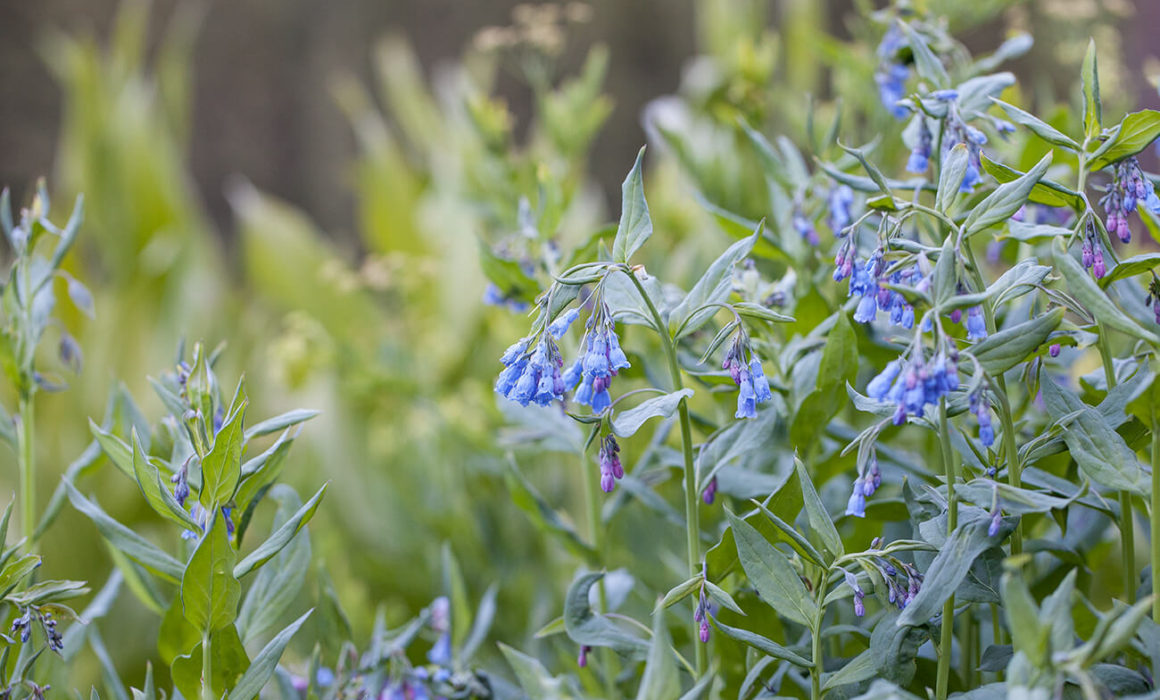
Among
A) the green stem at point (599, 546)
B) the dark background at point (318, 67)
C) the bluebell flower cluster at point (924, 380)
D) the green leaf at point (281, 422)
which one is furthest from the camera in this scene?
the dark background at point (318, 67)

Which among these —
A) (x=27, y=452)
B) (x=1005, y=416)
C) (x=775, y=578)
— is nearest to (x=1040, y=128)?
(x=1005, y=416)

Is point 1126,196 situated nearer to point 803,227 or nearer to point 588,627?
point 803,227

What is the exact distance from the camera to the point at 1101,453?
1.37ft

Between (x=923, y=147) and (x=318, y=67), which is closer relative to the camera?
(x=923, y=147)

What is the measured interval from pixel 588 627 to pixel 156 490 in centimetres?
23

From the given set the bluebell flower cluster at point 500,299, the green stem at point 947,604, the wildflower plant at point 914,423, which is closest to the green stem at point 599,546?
the wildflower plant at point 914,423

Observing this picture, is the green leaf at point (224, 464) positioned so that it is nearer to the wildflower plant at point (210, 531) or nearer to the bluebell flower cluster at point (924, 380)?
the wildflower plant at point (210, 531)

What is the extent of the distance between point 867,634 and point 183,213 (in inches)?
53.0

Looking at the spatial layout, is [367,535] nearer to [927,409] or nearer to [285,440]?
[285,440]

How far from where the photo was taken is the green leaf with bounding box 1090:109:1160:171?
409 millimetres

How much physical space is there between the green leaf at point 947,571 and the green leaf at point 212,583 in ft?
0.98

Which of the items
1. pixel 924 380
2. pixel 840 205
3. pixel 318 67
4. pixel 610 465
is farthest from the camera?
pixel 318 67

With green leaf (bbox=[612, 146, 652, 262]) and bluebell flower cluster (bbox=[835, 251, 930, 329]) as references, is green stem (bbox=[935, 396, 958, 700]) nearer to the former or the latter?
bluebell flower cluster (bbox=[835, 251, 930, 329])

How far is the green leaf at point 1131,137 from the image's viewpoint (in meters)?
0.41
